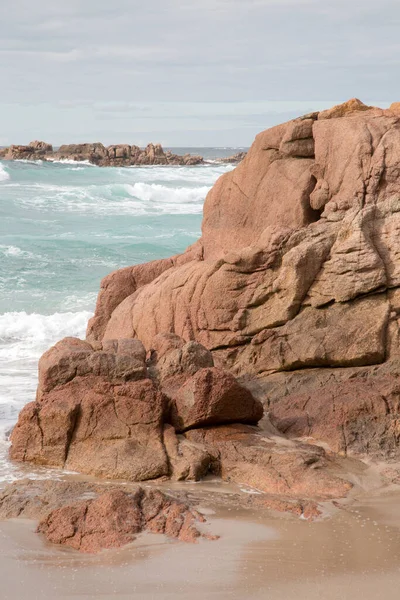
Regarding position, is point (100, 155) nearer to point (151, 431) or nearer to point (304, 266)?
point (304, 266)

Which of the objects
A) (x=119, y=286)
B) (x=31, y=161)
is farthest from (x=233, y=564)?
(x=31, y=161)

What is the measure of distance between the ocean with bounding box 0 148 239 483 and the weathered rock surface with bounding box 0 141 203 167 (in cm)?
2557

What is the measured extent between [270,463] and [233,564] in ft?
5.72

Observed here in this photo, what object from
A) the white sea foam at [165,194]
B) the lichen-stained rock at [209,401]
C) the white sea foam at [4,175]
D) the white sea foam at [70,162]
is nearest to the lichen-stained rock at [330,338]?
the lichen-stained rock at [209,401]

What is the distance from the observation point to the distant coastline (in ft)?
251

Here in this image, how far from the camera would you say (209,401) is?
26.2 feet

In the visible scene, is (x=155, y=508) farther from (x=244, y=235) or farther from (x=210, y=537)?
(x=244, y=235)

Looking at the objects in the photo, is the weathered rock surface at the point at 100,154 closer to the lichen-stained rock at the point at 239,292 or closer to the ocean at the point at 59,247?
the ocean at the point at 59,247

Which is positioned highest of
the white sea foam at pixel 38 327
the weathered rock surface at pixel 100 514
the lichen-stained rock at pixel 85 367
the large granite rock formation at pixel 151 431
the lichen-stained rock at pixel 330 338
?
the lichen-stained rock at pixel 330 338

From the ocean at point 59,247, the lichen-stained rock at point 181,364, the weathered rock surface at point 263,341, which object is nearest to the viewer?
the weathered rock surface at point 263,341

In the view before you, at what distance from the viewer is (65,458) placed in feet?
25.9

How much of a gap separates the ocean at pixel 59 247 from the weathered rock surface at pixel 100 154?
25569 millimetres

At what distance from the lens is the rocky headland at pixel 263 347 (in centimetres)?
766

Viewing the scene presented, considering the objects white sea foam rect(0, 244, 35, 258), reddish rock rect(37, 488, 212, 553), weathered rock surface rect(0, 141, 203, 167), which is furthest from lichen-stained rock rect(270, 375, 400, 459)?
weathered rock surface rect(0, 141, 203, 167)
